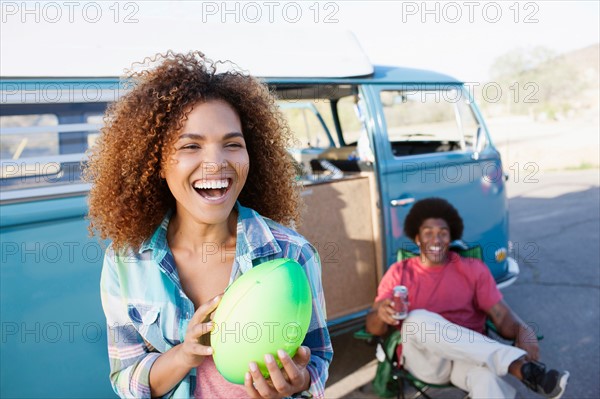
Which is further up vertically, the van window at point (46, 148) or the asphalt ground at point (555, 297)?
the van window at point (46, 148)

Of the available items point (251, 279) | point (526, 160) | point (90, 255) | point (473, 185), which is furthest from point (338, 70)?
point (526, 160)

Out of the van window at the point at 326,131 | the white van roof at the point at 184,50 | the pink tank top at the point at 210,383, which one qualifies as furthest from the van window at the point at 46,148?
the van window at the point at 326,131

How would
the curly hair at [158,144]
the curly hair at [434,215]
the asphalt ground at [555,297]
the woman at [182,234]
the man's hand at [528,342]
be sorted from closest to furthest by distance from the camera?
the woman at [182,234], the curly hair at [158,144], the man's hand at [528,342], the curly hair at [434,215], the asphalt ground at [555,297]

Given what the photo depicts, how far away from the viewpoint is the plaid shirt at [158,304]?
4.76 ft

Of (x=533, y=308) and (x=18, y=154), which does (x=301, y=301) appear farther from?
(x=533, y=308)

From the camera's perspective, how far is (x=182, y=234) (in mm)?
1659

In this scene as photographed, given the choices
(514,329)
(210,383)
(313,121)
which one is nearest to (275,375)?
(210,383)

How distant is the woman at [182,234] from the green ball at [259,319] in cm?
6

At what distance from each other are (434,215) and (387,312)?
87 centimetres

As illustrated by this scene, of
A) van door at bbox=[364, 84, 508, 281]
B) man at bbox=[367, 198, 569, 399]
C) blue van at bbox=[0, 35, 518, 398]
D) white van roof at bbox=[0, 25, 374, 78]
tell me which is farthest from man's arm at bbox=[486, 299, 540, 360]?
white van roof at bbox=[0, 25, 374, 78]

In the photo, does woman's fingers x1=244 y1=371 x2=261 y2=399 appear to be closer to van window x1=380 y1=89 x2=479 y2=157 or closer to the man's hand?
the man's hand

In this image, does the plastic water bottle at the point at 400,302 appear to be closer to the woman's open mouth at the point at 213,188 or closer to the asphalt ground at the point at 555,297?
the asphalt ground at the point at 555,297

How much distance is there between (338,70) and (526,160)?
625 inches

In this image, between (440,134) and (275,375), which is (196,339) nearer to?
(275,375)
